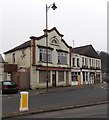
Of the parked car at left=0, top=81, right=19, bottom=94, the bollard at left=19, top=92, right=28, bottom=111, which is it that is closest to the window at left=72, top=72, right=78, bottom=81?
the parked car at left=0, top=81, right=19, bottom=94

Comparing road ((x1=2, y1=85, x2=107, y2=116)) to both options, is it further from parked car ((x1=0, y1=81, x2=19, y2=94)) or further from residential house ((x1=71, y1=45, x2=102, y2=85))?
residential house ((x1=71, y1=45, x2=102, y2=85))

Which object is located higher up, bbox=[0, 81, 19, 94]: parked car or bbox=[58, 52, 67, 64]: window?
bbox=[58, 52, 67, 64]: window

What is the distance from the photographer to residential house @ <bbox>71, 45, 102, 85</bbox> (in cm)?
5110

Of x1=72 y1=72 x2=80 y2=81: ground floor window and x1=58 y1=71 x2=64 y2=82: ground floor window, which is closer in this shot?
x1=58 y1=71 x2=64 y2=82: ground floor window

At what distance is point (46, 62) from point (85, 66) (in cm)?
1470

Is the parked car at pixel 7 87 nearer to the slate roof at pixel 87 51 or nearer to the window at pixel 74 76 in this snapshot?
the window at pixel 74 76

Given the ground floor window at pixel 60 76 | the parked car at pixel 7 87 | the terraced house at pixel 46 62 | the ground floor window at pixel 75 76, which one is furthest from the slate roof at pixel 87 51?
the parked car at pixel 7 87

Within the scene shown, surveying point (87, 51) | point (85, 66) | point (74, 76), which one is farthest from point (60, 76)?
point (87, 51)

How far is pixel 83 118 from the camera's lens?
464 inches

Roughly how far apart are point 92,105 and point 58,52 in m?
28.6

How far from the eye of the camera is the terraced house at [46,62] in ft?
131

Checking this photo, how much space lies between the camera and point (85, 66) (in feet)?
181

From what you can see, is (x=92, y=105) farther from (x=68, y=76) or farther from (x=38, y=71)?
(x=68, y=76)

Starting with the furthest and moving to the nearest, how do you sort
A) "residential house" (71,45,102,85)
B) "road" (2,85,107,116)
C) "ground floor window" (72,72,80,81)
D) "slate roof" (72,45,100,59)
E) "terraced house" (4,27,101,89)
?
"slate roof" (72,45,100,59) < "residential house" (71,45,102,85) < "ground floor window" (72,72,80,81) < "terraced house" (4,27,101,89) < "road" (2,85,107,116)
